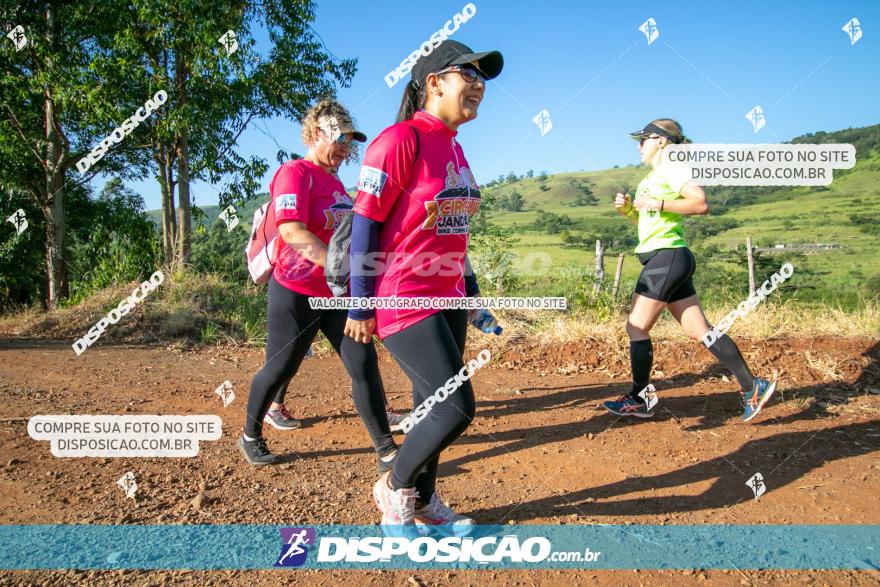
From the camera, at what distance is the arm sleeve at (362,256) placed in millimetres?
2309

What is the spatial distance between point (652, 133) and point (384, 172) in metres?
2.63

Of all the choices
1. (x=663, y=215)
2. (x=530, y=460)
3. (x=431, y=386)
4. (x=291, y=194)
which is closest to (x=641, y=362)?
(x=663, y=215)

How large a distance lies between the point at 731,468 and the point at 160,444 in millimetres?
3519

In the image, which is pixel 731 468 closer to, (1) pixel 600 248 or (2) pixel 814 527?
(2) pixel 814 527

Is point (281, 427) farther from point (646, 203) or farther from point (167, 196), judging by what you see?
point (167, 196)

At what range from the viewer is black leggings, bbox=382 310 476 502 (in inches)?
90.5

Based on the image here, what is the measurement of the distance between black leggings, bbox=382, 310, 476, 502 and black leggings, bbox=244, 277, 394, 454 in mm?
793

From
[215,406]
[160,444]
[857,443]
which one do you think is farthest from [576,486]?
[215,406]

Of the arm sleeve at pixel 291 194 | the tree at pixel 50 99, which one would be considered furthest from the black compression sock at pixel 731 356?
the tree at pixel 50 99

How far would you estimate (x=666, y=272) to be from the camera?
4.04 metres

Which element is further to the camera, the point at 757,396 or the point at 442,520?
the point at 757,396

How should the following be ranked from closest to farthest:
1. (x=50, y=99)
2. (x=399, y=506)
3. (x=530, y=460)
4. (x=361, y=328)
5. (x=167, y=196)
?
(x=361, y=328)
(x=399, y=506)
(x=530, y=460)
(x=50, y=99)
(x=167, y=196)

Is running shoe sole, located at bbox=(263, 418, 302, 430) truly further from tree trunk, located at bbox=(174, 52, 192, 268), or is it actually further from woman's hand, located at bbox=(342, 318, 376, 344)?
tree trunk, located at bbox=(174, 52, 192, 268)

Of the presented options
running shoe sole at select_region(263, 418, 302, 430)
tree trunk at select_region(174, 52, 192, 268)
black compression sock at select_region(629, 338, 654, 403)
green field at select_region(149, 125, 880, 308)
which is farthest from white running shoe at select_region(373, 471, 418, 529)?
tree trunk at select_region(174, 52, 192, 268)
